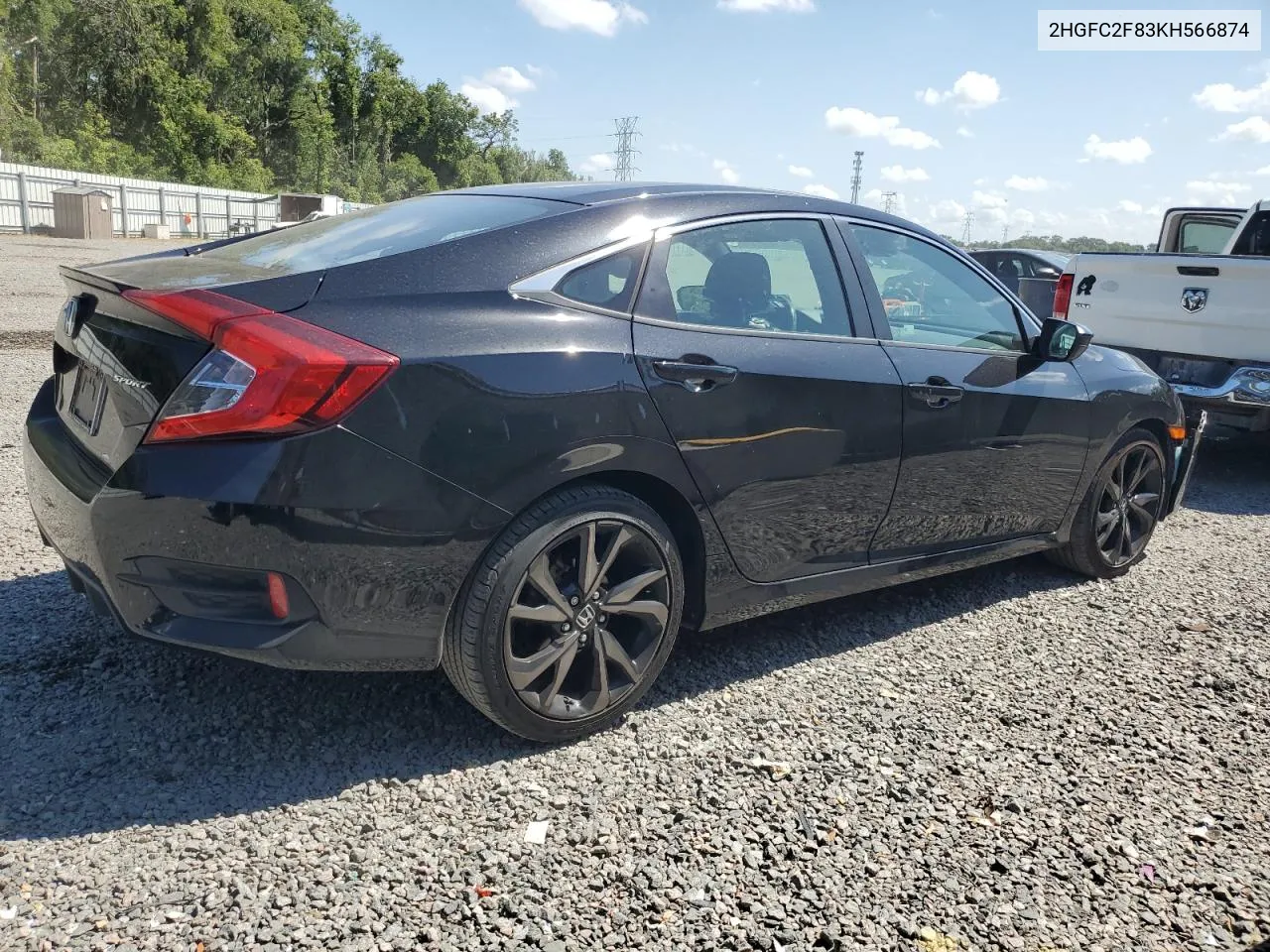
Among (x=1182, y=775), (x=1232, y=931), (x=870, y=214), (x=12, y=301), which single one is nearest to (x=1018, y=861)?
(x=1232, y=931)

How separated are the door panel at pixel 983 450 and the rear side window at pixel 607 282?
1.13 m

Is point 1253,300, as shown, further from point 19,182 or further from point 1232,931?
point 19,182

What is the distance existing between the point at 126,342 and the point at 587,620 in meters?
1.47

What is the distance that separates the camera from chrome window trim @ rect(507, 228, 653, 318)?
277 cm

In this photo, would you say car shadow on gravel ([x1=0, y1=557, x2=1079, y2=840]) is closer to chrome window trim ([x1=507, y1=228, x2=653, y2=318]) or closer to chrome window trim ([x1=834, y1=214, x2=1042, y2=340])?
chrome window trim ([x1=507, y1=228, x2=653, y2=318])

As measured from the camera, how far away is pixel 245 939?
82.5 inches

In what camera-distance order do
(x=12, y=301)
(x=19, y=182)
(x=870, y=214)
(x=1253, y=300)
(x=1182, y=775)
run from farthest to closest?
1. (x=19, y=182)
2. (x=12, y=301)
3. (x=1253, y=300)
4. (x=870, y=214)
5. (x=1182, y=775)

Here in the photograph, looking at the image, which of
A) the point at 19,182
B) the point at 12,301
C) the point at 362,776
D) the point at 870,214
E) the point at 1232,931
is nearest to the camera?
the point at 1232,931

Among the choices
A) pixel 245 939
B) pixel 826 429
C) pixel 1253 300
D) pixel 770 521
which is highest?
pixel 1253 300

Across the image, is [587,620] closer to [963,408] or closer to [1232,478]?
[963,408]

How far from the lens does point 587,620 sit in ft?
9.45

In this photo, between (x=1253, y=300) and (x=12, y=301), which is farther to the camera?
(x=12, y=301)

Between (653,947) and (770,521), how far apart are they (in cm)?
147

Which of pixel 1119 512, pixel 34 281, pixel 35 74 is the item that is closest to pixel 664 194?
pixel 1119 512
